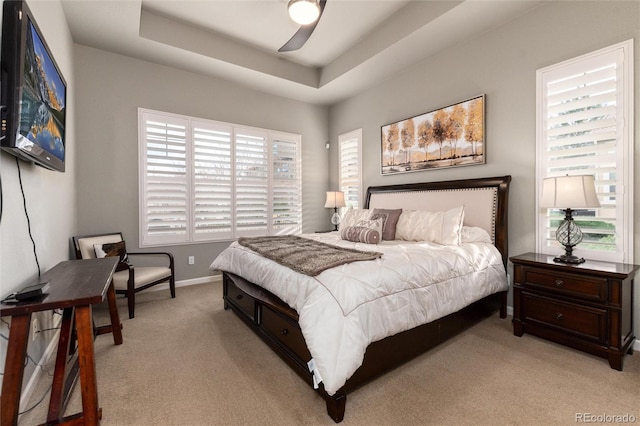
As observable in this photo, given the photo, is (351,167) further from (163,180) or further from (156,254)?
(156,254)

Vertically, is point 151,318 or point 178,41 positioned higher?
point 178,41

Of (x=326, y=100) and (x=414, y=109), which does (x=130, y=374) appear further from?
(x=326, y=100)

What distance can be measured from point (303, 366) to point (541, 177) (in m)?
2.85

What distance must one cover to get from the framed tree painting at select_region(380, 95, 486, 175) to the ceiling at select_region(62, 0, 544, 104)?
819 mm

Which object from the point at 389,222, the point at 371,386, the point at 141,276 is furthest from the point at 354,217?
the point at 141,276

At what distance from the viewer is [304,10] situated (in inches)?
98.7

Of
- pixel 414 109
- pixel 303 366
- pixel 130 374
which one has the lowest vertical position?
pixel 130 374

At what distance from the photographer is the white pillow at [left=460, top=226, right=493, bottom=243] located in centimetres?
303

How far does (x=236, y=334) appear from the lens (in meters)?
2.66

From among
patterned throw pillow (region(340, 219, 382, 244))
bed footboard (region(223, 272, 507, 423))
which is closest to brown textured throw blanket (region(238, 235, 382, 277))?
bed footboard (region(223, 272, 507, 423))

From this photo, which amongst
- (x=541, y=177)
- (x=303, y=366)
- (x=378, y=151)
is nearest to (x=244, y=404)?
(x=303, y=366)

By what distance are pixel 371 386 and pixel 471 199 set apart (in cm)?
239

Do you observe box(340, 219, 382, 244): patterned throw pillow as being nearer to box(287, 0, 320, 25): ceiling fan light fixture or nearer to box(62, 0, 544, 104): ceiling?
box(287, 0, 320, 25): ceiling fan light fixture

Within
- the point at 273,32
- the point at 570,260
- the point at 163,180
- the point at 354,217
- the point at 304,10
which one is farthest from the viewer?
the point at 163,180
